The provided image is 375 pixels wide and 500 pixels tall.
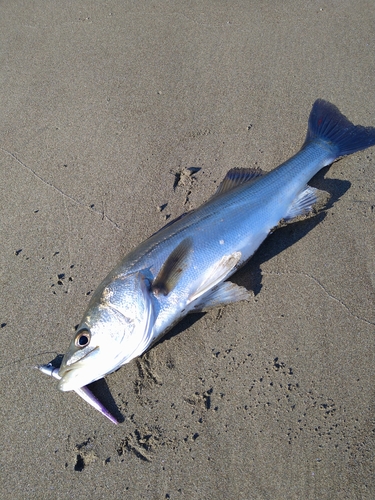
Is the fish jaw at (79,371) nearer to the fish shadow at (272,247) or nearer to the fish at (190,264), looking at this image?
the fish at (190,264)

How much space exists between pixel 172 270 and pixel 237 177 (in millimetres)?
1181

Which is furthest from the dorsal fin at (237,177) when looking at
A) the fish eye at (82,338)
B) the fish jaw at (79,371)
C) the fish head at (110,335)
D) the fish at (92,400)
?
the fish at (92,400)

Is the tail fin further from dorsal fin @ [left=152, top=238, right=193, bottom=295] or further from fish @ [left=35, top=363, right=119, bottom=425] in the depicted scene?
fish @ [left=35, top=363, right=119, bottom=425]

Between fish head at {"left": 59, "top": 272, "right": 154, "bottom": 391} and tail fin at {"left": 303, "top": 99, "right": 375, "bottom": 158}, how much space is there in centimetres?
227

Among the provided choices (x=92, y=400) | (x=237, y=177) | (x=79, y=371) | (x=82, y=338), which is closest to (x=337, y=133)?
(x=237, y=177)

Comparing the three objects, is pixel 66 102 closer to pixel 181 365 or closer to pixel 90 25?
pixel 90 25

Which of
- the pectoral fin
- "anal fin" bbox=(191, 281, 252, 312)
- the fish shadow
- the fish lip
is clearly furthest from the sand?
the fish lip

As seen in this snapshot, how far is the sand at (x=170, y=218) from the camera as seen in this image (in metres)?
2.76

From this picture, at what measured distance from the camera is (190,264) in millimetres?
2939

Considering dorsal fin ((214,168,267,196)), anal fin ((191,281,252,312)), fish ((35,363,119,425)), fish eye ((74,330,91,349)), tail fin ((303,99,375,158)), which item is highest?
tail fin ((303,99,375,158))

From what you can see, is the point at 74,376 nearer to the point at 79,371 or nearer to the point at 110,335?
the point at 79,371

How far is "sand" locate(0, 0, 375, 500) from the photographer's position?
2.76 metres

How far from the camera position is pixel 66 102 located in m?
4.31

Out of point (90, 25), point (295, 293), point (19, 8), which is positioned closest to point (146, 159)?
point (295, 293)
